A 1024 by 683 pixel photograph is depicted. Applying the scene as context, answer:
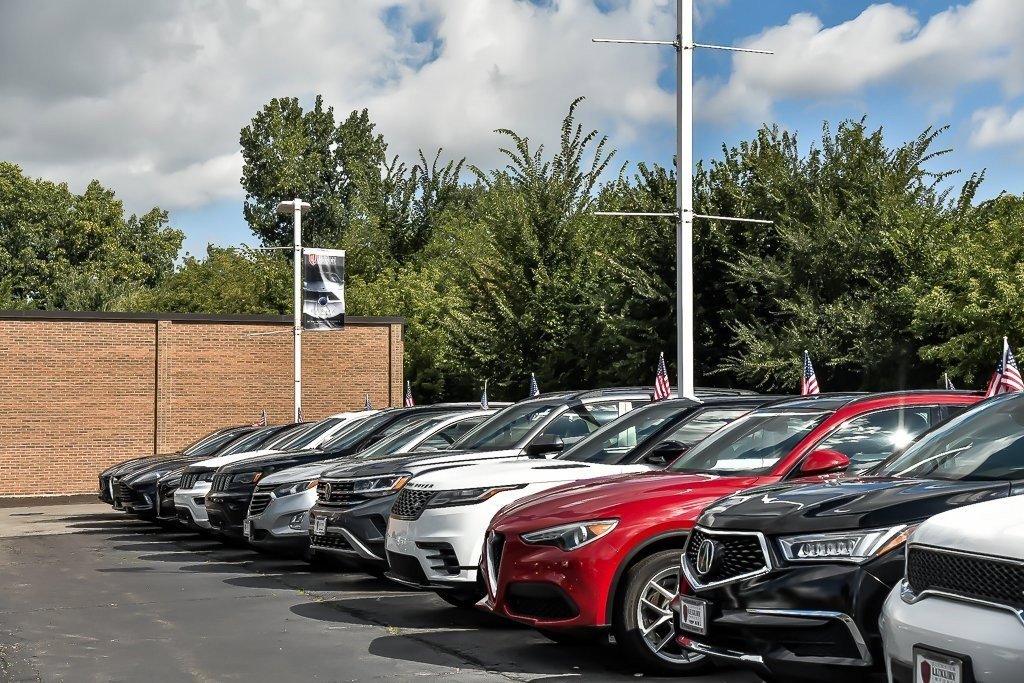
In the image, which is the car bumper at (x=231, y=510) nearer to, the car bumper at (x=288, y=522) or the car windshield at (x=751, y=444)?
the car bumper at (x=288, y=522)

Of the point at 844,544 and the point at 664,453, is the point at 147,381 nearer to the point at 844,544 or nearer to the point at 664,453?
the point at 664,453

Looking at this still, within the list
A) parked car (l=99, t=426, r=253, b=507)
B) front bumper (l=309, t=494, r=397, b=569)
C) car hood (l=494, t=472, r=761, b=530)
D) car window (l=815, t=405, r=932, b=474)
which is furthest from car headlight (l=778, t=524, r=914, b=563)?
parked car (l=99, t=426, r=253, b=507)

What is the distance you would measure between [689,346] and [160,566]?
6765mm

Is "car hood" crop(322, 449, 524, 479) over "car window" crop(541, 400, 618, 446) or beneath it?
beneath

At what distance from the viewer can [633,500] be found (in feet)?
25.2

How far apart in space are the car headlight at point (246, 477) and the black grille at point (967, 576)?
11.7 metres

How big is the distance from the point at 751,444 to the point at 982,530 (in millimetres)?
3911

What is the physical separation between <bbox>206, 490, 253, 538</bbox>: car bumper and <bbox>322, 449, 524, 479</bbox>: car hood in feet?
10.5

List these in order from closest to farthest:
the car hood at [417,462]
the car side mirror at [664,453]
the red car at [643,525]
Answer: the red car at [643,525] → the car side mirror at [664,453] → the car hood at [417,462]

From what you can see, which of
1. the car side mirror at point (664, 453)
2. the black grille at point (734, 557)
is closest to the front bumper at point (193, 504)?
the car side mirror at point (664, 453)

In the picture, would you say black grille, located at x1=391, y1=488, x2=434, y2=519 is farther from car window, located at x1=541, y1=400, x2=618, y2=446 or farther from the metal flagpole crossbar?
the metal flagpole crossbar

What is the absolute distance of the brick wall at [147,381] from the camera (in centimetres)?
3366

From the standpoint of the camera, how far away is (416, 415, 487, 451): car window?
578 inches

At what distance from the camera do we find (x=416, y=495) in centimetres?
1015
